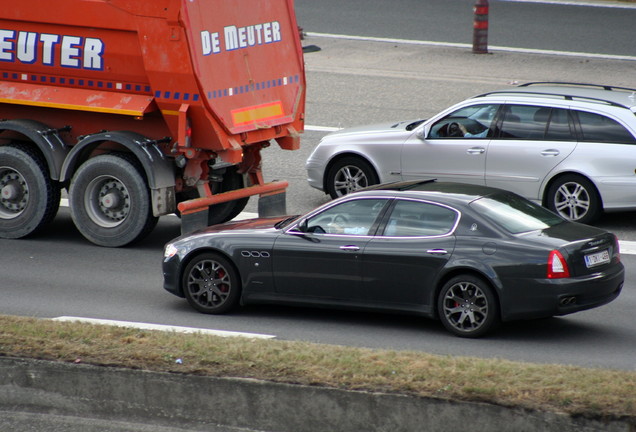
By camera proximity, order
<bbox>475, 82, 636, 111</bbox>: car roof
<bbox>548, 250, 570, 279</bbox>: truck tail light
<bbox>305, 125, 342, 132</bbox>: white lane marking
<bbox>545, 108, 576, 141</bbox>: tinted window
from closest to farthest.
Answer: <bbox>548, 250, 570, 279</bbox>: truck tail light → <bbox>545, 108, 576, 141</bbox>: tinted window → <bbox>475, 82, 636, 111</bbox>: car roof → <bbox>305, 125, 342, 132</bbox>: white lane marking

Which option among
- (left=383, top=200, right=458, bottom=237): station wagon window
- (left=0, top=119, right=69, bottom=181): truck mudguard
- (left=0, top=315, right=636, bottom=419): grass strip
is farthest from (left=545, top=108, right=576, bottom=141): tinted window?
(left=0, top=315, right=636, bottom=419): grass strip

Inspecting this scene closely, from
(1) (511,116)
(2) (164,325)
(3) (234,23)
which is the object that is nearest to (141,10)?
(3) (234,23)

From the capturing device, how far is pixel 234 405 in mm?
8047

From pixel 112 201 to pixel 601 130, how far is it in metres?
6.33

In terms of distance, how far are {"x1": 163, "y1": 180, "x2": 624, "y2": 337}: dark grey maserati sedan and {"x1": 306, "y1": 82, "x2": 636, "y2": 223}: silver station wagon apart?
152 inches

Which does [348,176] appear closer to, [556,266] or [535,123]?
[535,123]

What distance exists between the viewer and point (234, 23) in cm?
1367

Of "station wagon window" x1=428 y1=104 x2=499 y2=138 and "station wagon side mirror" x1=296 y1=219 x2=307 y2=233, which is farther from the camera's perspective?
"station wagon window" x1=428 y1=104 x2=499 y2=138

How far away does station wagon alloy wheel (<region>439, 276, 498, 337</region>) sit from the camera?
10102mm

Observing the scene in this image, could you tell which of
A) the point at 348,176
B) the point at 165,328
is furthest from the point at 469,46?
the point at 165,328

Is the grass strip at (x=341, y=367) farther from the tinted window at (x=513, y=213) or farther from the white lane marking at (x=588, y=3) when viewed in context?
the white lane marking at (x=588, y=3)

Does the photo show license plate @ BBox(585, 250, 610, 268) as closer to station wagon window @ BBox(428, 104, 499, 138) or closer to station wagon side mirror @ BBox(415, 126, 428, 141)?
station wagon window @ BBox(428, 104, 499, 138)

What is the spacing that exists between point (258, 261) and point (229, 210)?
4.22 metres

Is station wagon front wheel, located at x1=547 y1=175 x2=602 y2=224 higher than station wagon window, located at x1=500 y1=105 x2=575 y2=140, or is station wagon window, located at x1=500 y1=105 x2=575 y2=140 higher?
station wagon window, located at x1=500 y1=105 x2=575 y2=140
